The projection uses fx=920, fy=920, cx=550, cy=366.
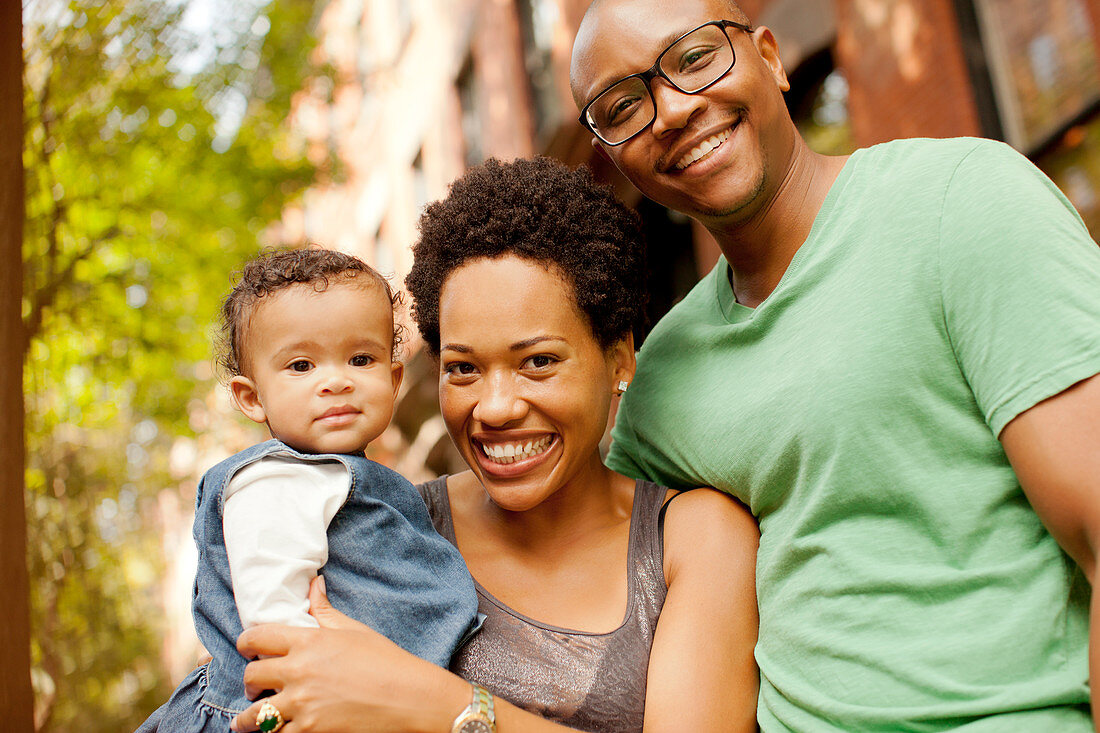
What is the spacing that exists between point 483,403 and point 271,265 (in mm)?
674

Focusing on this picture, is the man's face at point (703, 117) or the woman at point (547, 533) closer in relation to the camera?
the woman at point (547, 533)

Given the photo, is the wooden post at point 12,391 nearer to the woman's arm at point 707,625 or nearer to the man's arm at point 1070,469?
the woman's arm at point 707,625

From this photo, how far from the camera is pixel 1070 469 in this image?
5.08 feet

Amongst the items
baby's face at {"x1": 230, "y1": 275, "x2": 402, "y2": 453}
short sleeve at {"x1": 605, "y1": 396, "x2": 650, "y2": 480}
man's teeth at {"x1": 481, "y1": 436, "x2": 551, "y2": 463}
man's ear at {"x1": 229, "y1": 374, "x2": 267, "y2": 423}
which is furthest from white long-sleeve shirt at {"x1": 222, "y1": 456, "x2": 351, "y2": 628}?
short sleeve at {"x1": 605, "y1": 396, "x2": 650, "y2": 480}

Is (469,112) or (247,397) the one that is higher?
(469,112)

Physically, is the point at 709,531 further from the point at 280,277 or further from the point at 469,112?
the point at 469,112

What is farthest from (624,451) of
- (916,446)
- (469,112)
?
(469,112)

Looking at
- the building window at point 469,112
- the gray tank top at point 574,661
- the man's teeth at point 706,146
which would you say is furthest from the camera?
the building window at point 469,112

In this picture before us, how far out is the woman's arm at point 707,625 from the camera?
201cm

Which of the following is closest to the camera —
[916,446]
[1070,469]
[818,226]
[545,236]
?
[1070,469]

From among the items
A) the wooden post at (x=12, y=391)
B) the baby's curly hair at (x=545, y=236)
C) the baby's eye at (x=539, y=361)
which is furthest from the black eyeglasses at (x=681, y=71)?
the wooden post at (x=12, y=391)

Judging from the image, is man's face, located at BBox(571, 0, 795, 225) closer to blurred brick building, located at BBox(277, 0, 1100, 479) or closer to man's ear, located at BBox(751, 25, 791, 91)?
man's ear, located at BBox(751, 25, 791, 91)

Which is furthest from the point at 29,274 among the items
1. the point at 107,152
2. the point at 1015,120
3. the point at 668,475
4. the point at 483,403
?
the point at 1015,120

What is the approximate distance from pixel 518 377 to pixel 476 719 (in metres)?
0.79
